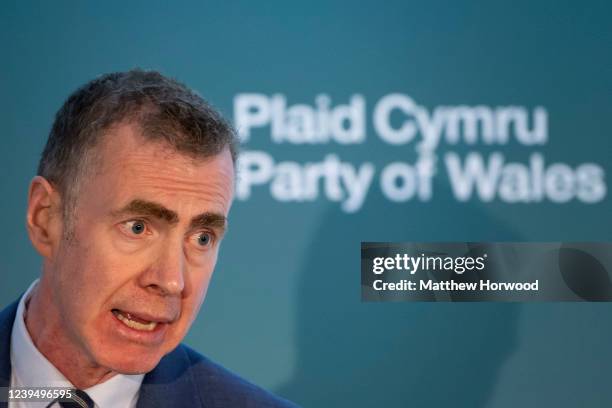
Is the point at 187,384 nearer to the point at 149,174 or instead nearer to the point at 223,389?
the point at 223,389

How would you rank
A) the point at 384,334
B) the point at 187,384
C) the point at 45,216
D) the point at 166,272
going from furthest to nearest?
the point at 384,334 → the point at 187,384 → the point at 45,216 → the point at 166,272

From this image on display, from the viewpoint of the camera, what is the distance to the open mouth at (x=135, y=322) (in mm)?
1527

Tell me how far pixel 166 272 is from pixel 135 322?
12 centimetres

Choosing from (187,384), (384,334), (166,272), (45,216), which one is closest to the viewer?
(166,272)

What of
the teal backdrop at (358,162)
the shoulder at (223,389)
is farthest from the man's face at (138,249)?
the teal backdrop at (358,162)

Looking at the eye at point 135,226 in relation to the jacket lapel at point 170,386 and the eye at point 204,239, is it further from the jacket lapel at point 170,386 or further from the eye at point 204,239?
the jacket lapel at point 170,386

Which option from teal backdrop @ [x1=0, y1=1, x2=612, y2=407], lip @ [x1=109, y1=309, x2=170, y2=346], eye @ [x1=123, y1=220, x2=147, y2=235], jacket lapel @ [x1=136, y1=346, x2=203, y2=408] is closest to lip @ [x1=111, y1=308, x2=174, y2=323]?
lip @ [x1=109, y1=309, x2=170, y2=346]

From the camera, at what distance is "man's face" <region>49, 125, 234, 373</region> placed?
1506mm

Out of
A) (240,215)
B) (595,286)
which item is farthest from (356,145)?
(595,286)

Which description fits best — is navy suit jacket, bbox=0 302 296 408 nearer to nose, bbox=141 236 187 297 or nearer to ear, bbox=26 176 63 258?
ear, bbox=26 176 63 258

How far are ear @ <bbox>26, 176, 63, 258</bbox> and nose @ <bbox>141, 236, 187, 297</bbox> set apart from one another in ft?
0.76

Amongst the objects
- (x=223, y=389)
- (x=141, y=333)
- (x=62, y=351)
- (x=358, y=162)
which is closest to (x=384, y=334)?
(x=358, y=162)

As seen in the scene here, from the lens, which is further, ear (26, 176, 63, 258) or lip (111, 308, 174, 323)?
ear (26, 176, 63, 258)

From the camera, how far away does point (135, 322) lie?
153 centimetres
